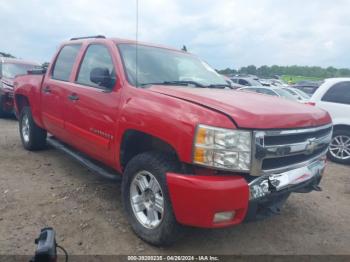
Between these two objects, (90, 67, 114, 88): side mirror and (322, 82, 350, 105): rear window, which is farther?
(322, 82, 350, 105): rear window

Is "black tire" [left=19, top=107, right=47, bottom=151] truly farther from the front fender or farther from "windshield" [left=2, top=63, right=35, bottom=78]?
"windshield" [left=2, top=63, right=35, bottom=78]

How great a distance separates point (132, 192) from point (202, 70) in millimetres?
1975

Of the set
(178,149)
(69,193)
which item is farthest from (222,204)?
(69,193)

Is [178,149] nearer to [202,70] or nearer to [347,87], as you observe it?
[202,70]

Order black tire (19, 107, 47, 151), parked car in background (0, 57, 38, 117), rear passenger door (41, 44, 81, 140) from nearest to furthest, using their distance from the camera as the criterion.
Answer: rear passenger door (41, 44, 81, 140), black tire (19, 107, 47, 151), parked car in background (0, 57, 38, 117)

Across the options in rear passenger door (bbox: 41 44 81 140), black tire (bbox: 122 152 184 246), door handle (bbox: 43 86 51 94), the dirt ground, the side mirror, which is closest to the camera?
black tire (bbox: 122 152 184 246)

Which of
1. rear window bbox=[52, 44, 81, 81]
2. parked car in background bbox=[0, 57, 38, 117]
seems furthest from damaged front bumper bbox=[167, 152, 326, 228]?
parked car in background bbox=[0, 57, 38, 117]

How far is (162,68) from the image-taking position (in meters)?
4.01

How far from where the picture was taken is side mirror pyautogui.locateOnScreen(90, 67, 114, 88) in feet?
11.8

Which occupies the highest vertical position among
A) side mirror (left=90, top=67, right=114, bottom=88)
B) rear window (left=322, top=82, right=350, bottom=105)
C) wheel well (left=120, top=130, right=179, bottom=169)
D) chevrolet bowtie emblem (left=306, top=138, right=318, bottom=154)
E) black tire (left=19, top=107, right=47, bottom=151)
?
side mirror (left=90, top=67, right=114, bottom=88)

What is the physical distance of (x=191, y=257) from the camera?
306 centimetres

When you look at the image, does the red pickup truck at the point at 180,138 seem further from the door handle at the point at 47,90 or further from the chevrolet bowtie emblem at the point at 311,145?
the door handle at the point at 47,90

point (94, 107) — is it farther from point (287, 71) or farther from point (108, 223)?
point (287, 71)

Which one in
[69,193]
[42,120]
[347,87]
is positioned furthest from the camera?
[347,87]
